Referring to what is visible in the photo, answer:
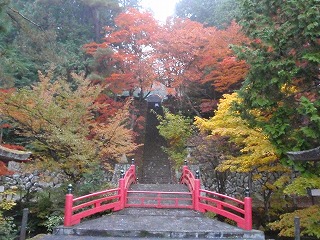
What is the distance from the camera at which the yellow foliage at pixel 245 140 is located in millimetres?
10764

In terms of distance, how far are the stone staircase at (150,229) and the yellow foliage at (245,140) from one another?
2505 mm

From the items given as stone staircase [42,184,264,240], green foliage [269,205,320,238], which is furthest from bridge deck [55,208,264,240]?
green foliage [269,205,320,238]

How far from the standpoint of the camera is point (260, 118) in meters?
10.7

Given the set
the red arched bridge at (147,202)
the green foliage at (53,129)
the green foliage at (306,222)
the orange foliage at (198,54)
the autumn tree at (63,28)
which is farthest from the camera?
the autumn tree at (63,28)

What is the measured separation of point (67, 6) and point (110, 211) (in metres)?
18.2

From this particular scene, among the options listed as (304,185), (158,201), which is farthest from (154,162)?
(304,185)

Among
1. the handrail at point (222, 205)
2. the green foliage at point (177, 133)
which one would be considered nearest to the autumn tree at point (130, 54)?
the green foliage at point (177, 133)

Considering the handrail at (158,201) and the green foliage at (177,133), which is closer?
the handrail at (158,201)

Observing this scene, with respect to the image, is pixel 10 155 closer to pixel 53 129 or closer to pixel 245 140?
pixel 53 129

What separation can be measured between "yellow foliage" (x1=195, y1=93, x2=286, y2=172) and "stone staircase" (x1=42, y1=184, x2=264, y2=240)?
2.51 metres

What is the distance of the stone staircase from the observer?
8711mm

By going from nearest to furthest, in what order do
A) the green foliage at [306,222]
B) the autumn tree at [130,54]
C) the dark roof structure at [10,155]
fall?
the dark roof structure at [10,155] < the green foliage at [306,222] < the autumn tree at [130,54]

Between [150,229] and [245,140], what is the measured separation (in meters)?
→ 4.45

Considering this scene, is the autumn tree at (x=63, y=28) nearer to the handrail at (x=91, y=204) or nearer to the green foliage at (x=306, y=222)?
the handrail at (x=91, y=204)
